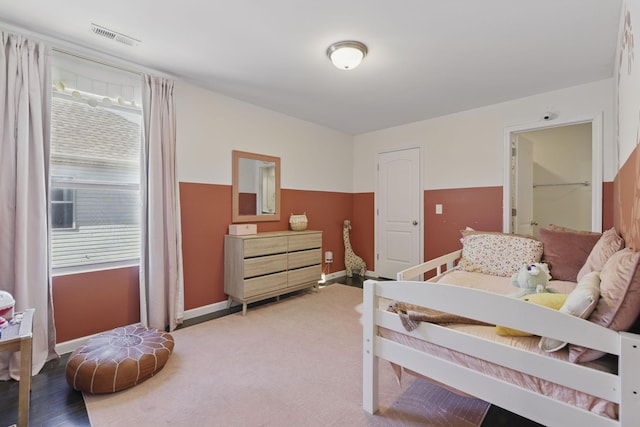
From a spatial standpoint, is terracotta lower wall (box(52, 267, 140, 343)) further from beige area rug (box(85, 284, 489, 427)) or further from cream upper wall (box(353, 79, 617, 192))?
cream upper wall (box(353, 79, 617, 192))

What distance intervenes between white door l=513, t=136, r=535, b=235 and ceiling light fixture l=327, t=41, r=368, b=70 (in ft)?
7.68

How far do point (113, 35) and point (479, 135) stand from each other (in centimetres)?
376

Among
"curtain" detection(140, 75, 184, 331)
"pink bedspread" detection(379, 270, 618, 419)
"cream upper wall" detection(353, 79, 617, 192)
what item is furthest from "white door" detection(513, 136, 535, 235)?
"curtain" detection(140, 75, 184, 331)

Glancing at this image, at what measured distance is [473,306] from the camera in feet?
4.16

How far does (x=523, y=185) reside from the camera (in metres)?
3.50

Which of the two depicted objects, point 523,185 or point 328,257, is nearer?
point 523,185

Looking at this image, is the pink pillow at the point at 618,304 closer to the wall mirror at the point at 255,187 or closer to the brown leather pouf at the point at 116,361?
the brown leather pouf at the point at 116,361

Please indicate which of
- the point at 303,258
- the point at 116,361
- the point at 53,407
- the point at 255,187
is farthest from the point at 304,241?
the point at 53,407

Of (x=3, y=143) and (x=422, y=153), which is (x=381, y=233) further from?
(x=3, y=143)

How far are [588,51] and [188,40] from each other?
307 centimetres

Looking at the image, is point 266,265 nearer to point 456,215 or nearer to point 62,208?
point 62,208

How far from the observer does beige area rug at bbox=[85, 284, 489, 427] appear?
5.07 feet

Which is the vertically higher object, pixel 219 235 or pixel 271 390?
pixel 219 235

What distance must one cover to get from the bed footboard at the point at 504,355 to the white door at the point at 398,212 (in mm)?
2801
